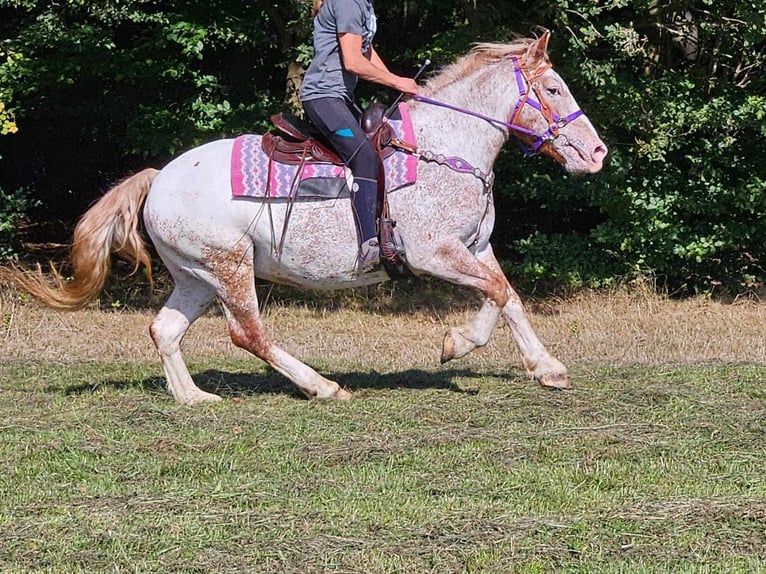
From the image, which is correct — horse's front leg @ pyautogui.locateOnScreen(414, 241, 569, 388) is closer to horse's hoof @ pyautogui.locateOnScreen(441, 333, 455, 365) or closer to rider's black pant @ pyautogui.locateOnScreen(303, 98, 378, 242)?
horse's hoof @ pyautogui.locateOnScreen(441, 333, 455, 365)

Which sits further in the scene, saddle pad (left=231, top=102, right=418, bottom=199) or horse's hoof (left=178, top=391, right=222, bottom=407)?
horse's hoof (left=178, top=391, right=222, bottom=407)

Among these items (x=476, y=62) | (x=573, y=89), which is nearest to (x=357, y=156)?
(x=476, y=62)

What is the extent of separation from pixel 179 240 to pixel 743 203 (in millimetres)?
7479

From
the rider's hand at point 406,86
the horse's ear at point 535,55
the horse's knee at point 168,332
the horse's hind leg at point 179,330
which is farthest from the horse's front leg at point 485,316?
the horse's knee at point 168,332

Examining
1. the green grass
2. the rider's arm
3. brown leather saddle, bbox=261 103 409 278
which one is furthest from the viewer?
brown leather saddle, bbox=261 103 409 278

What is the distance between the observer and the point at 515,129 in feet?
26.8

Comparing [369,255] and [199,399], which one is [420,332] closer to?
[199,399]

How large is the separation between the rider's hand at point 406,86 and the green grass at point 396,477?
2.10 metres

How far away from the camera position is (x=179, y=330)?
838cm

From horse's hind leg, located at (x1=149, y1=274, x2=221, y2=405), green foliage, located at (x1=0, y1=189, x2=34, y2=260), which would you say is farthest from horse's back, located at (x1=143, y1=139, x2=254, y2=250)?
green foliage, located at (x1=0, y1=189, x2=34, y2=260)

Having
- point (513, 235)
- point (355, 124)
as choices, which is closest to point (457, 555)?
point (355, 124)

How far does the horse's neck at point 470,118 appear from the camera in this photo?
8.02 metres

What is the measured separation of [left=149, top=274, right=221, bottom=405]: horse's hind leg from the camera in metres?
8.27

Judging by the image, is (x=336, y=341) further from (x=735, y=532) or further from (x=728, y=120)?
(x=735, y=532)
